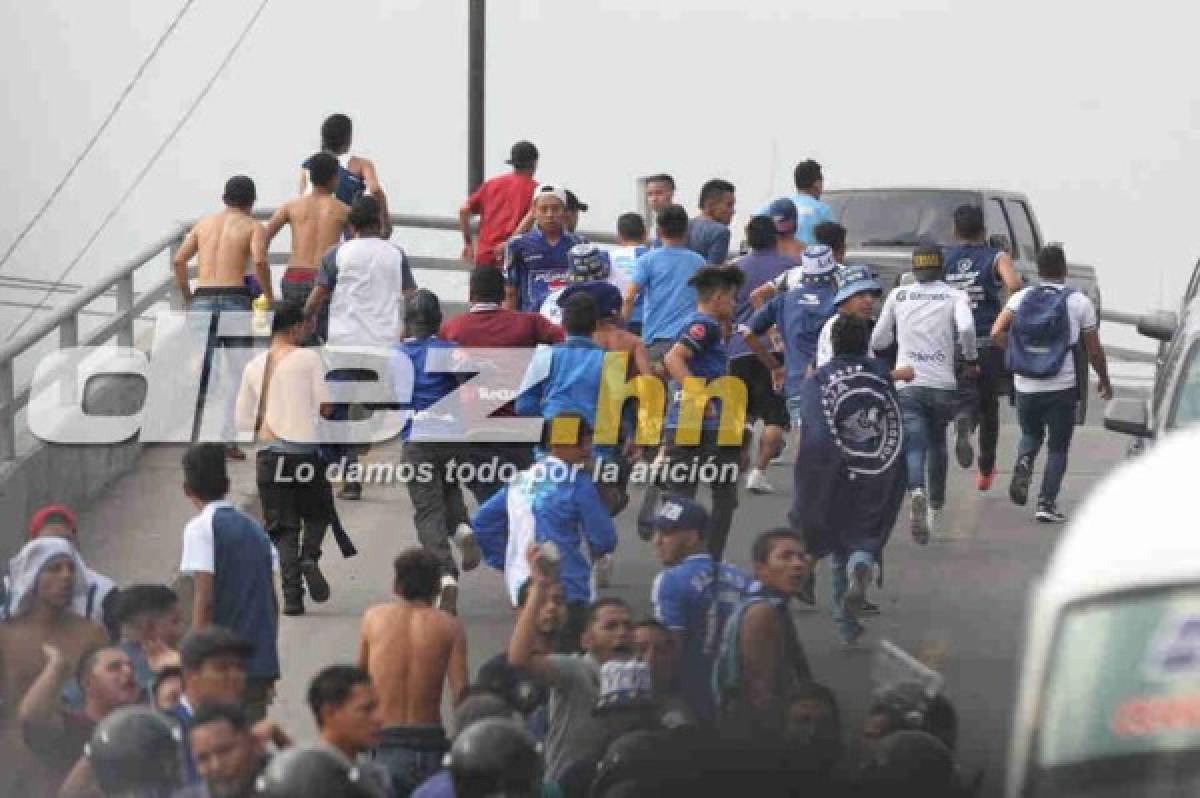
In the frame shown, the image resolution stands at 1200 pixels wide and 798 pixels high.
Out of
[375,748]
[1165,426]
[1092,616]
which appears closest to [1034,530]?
[1165,426]

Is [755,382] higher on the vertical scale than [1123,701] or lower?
lower

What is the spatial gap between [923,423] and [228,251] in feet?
13.4

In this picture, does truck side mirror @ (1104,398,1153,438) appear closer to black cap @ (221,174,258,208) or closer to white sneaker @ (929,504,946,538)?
white sneaker @ (929,504,946,538)

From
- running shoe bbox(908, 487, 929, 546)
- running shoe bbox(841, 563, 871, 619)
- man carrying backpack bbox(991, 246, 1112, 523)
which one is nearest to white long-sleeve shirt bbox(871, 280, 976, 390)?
running shoe bbox(908, 487, 929, 546)

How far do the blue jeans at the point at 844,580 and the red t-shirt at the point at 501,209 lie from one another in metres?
5.03

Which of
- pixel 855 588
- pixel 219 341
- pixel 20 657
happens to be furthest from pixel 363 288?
pixel 20 657

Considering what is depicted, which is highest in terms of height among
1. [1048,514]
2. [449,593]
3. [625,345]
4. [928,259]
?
[928,259]

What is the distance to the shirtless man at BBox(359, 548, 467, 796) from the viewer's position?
10219mm

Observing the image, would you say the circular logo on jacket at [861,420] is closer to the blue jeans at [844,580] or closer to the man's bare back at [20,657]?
the blue jeans at [844,580]

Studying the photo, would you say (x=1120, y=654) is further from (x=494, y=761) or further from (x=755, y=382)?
(x=755, y=382)

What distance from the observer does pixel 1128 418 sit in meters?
11.8

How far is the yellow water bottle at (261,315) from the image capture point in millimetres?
16594

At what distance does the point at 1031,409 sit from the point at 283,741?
802 cm

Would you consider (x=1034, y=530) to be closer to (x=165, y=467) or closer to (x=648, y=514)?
(x=648, y=514)
